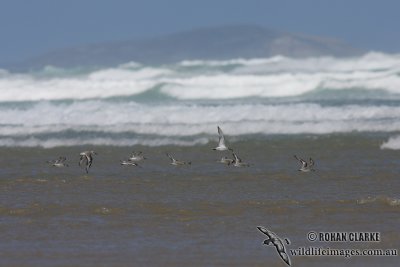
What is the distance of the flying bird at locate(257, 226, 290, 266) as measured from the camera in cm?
1035

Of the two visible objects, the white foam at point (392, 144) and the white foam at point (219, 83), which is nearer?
the white foam at point (392, 144)

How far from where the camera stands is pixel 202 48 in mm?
76000

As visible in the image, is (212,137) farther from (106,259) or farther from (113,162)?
(106,259)

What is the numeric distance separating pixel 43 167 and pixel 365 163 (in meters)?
4.58

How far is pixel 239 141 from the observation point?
2002cm

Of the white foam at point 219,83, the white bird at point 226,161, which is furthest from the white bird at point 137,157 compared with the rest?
the white foam at point 219,83

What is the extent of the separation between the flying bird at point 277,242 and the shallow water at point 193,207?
6 centimetres

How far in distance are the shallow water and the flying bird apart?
0.06 metres

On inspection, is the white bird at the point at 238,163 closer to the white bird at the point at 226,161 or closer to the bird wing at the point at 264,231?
the white bird at the point at 226,161

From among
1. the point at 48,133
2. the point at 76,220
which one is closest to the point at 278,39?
the point at 48,133

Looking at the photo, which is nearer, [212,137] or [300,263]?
[300,263]

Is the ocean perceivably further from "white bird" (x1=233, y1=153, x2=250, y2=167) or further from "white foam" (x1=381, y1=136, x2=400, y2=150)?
"white bird" (x1=233, y1=153, x2=250, y2=167)

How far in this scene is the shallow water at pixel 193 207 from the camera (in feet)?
35.2

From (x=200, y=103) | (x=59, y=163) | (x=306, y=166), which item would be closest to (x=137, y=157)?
(x=59, y=163)
